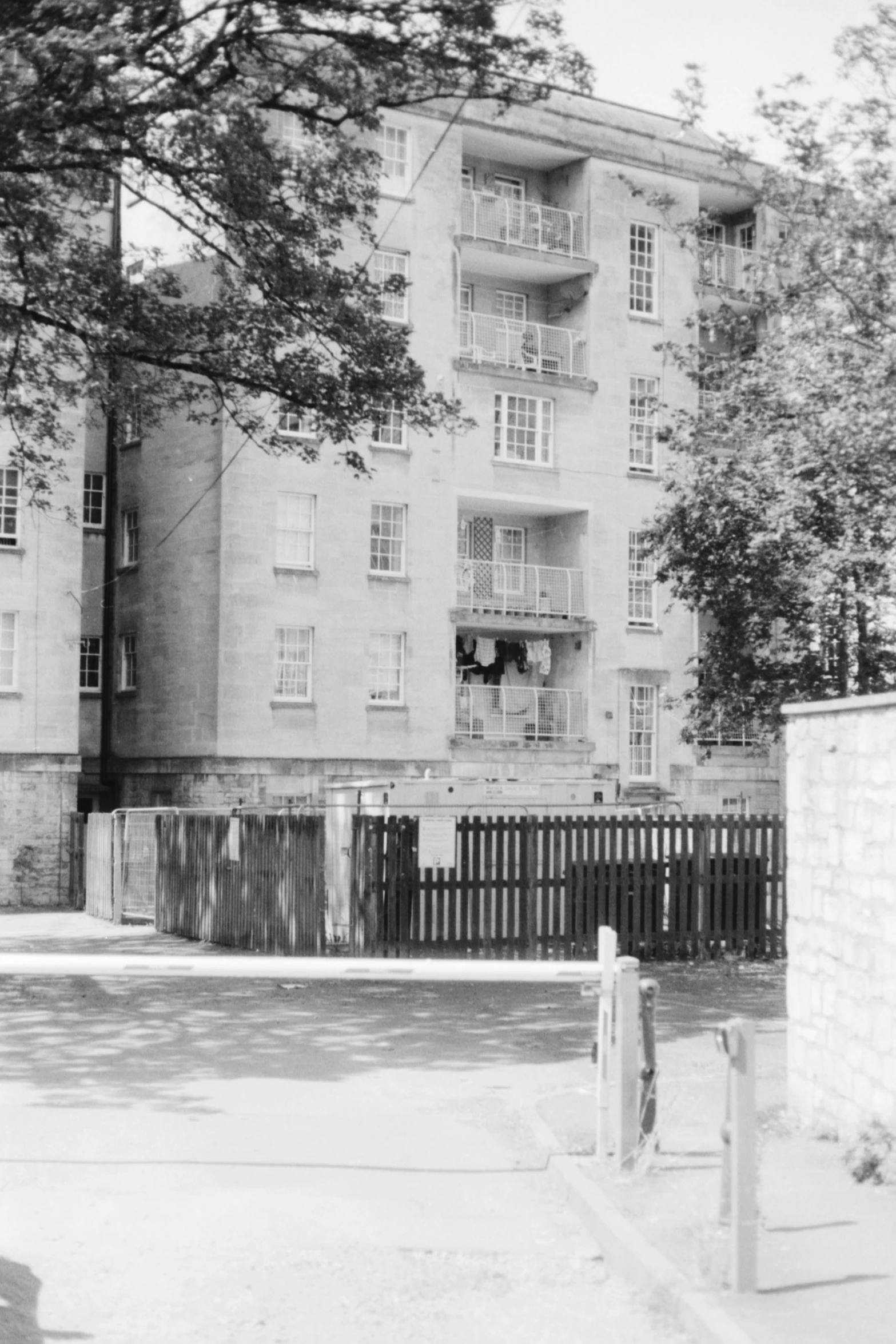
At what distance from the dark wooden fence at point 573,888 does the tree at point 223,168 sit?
5012 mm

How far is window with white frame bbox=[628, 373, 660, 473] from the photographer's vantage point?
1719 inches

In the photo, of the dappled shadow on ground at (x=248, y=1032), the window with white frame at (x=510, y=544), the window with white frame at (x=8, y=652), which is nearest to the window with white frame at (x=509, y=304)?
the window with white frame at (x=510, y=544)

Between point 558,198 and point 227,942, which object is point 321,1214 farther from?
point 558,198

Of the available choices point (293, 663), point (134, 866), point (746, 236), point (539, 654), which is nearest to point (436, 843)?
point (134, 866)

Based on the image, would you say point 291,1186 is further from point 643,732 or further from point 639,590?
point 639,590

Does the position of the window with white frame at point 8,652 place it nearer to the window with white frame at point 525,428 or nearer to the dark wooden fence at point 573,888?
the window with white frame at point 525,428

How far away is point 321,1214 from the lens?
7.57m

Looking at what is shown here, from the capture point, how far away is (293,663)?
38.2 m

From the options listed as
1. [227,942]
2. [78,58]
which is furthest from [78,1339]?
[227,942]

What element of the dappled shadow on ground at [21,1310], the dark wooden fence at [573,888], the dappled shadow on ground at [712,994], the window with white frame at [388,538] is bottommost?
the dappled shadow on ground at [712,994]

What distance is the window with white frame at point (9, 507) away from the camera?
3553 cm

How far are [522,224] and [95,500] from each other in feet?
43.0

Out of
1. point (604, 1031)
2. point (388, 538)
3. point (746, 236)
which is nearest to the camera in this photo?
point (604, 1031)

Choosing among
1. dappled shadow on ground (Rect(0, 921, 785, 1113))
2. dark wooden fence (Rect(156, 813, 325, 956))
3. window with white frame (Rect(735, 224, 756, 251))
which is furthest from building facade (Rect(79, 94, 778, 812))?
dappled shadow on ground (Rect(0, 921, 785, 1113))
